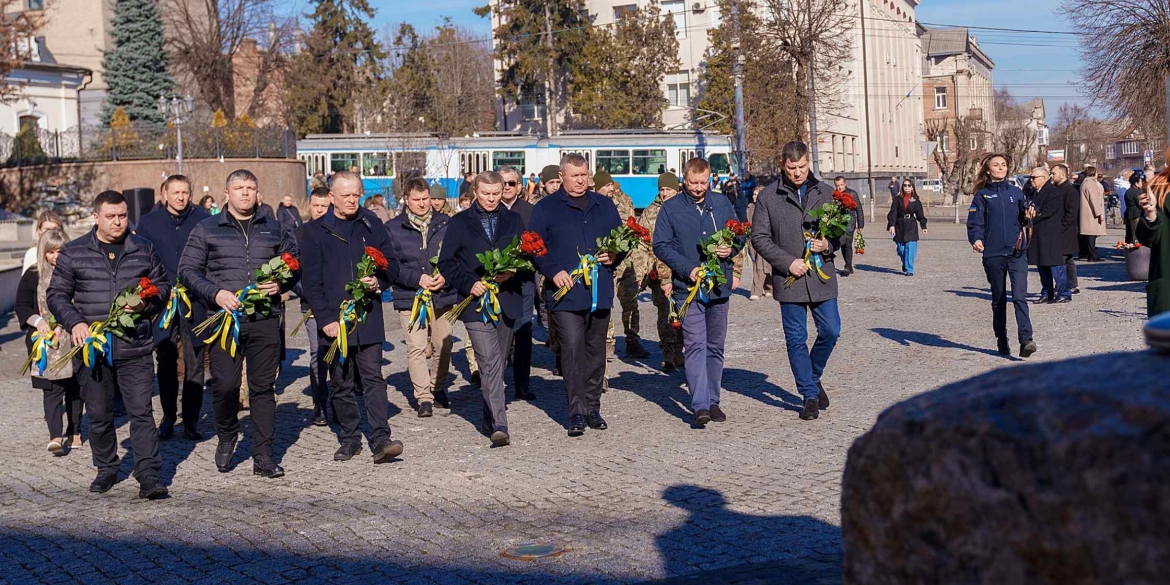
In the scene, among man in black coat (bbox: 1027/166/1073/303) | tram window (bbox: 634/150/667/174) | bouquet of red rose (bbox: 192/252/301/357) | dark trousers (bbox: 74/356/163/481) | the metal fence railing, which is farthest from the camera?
tram window (bbox: 634/150/667/174)

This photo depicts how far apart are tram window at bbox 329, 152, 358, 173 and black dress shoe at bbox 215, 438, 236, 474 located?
132 ft

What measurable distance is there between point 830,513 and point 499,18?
217 feet

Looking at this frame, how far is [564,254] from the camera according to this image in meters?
9.66

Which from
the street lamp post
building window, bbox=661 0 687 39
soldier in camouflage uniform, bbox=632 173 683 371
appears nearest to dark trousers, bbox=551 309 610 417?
soldier in camouflage uniform, bbox=632 173 683 371

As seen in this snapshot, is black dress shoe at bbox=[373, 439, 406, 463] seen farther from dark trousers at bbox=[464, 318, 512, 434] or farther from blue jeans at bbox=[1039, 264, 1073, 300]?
blue jeans at bbox=[1039, 264, 1073, 300]

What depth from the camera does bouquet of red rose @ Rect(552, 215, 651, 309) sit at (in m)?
9.39

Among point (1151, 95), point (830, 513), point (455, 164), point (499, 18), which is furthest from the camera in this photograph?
point (499, 18)

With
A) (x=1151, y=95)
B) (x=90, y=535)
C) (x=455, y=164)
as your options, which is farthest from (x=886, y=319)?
(x=455, y=164)

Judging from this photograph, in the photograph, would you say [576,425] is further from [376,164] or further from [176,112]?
[376,164]

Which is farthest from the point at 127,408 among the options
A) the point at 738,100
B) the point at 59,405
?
the point at 738,100

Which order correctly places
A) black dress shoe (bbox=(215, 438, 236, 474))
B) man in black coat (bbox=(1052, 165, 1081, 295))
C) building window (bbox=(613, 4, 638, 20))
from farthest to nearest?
building window (bbox=(613, 4, 638, 20))
man in black coat (bbox=(1052, 165, 1081, 295))
black dress shoe (bbox=(215, 438, 236, 474))

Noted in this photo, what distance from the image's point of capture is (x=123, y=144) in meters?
44.2

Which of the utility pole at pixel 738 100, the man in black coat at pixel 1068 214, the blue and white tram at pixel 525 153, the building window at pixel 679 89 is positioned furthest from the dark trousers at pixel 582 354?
the building window at pixel 679 89

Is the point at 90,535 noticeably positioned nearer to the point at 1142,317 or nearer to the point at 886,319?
the point at 886,319
